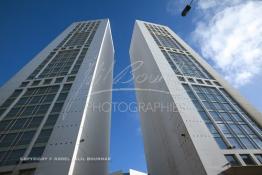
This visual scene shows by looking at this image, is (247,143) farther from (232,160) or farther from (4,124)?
(4,124)

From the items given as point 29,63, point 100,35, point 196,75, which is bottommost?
point 196,75

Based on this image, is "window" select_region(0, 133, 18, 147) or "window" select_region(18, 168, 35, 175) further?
"window" select_region(0, 133, 18, 147)

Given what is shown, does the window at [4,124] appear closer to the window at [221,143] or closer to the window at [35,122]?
the window at [35,122]

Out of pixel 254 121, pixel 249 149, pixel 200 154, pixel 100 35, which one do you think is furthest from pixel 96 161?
pixel 100 35

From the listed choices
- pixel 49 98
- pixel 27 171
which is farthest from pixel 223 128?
pixel 49 98

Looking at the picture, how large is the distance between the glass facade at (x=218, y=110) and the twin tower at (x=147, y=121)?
0.10 meters

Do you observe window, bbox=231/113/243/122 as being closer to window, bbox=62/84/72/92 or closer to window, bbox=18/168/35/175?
window, bbox=62/84/72/92

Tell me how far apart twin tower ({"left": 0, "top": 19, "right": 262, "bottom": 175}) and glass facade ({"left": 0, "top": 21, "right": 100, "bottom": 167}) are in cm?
9

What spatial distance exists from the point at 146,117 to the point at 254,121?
64.7 ft

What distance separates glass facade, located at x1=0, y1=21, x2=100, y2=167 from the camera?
1945 cm

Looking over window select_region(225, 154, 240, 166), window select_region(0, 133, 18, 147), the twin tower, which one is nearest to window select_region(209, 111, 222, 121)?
the twin tower

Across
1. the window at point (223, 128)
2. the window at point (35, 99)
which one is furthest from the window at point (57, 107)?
the window at point (223, 128)

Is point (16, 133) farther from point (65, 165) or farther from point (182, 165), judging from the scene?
point (182, 165)

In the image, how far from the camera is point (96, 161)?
2747 centimetres
